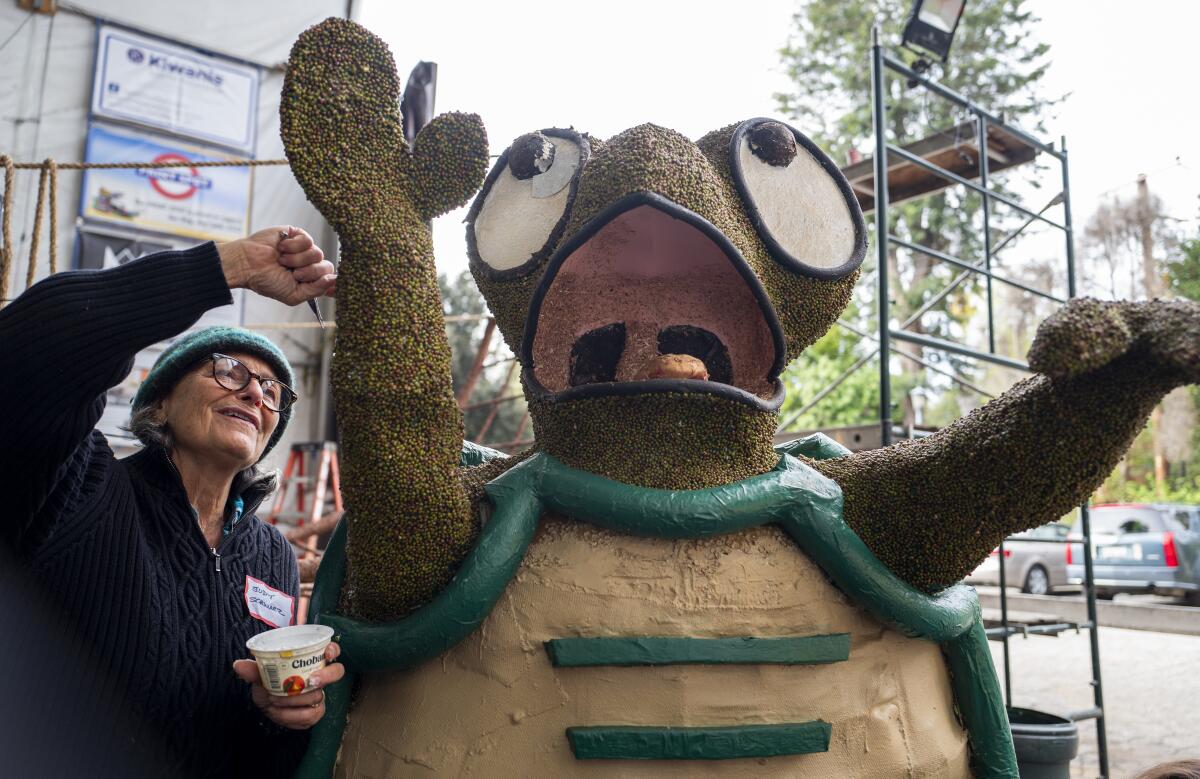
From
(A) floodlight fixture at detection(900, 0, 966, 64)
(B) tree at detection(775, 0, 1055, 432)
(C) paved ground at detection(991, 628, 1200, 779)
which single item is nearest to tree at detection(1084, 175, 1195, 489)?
(B) tree at detection(775, 0, 1055, 432)

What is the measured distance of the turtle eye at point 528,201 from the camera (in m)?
1.49

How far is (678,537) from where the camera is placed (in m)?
1.29

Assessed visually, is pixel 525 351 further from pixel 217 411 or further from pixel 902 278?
pixel 902 278

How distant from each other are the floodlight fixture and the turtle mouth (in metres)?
2.87

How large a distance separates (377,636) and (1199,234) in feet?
38.8

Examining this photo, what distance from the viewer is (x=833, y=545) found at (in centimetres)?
133

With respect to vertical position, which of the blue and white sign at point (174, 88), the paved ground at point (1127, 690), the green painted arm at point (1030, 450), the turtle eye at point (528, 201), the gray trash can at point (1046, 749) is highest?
the blue and white sign at point (174, 88)

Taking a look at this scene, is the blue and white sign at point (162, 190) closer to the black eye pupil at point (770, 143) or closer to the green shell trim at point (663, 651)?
the black eye pupil at point (770, 143)

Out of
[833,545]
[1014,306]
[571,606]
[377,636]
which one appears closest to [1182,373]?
[833,545]

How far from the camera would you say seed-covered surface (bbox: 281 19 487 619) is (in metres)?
1.23

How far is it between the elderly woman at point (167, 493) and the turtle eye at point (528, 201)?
0.94 feet

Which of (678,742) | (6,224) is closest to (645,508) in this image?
(678,742)

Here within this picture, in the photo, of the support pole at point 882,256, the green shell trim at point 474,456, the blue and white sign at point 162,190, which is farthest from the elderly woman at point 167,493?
the blue and white sign at point 162,190

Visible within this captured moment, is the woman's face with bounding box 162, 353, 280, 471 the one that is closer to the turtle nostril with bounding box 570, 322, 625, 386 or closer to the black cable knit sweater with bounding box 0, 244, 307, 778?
the black cable knit sweater with bounding box 0, 244, 307, 778
